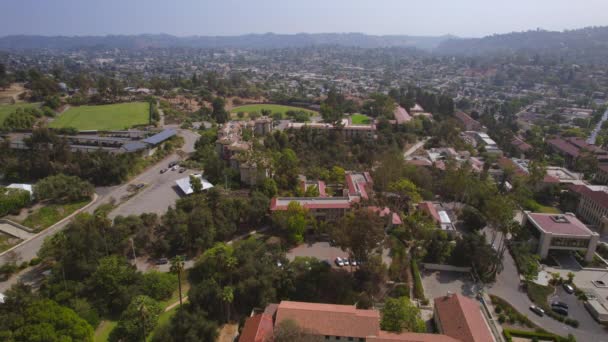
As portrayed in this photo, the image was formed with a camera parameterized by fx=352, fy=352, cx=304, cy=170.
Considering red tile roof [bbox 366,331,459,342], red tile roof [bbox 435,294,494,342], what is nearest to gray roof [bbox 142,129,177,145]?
red tile roof [bbox 366,331,459,342]

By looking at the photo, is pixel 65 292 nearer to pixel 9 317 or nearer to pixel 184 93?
pixel 9 317

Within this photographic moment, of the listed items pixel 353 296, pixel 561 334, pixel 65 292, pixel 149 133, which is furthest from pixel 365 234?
pixel 149 133

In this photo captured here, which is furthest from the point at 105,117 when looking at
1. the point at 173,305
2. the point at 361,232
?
the point at 361,232

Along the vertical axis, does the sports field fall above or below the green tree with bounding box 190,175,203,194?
above

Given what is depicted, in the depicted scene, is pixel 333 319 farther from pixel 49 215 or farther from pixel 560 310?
pixel 49 215

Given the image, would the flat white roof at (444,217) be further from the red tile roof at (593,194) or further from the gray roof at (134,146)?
the gray roof at (134,146)

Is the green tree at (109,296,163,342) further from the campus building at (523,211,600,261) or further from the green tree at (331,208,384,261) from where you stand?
the campus building at (523,211,600,261)
